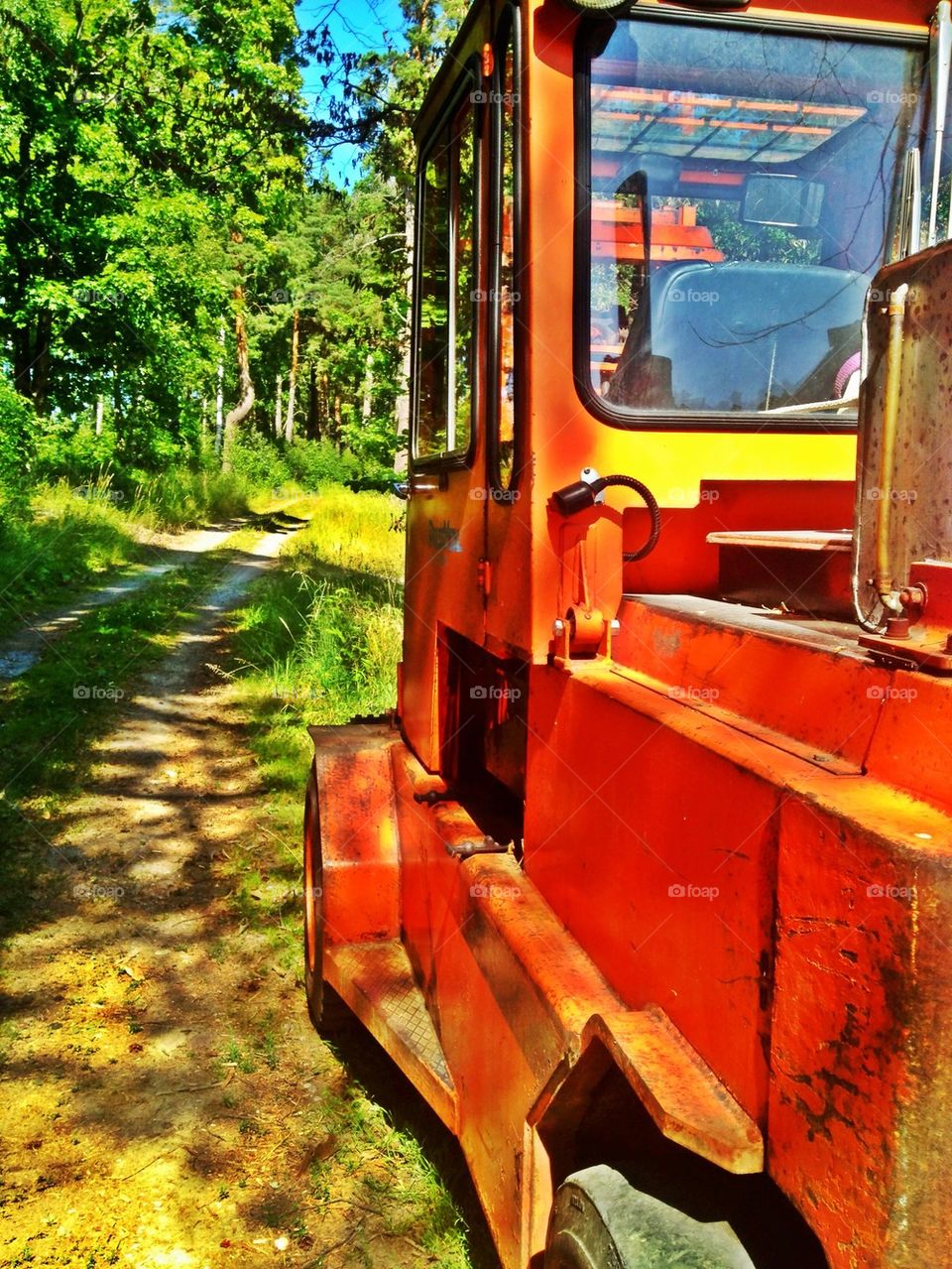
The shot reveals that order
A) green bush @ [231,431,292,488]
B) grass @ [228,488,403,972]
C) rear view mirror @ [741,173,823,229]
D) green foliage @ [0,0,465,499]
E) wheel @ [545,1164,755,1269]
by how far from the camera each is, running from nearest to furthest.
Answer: wheel @ [545,1164,755,1269] < rear view mirror @ [741,173,823,229] < grass @ [228,488,403,972] < green foliage @ [0,0,465,499] < green bush @ [231,431,292,488]

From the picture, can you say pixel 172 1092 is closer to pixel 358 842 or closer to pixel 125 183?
pixel 358 842

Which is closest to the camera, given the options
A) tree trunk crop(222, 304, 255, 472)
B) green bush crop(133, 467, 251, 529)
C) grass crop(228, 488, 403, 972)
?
grass crop(228, 488, 403, 972)

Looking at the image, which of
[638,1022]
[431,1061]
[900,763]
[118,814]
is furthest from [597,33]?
[118,814]

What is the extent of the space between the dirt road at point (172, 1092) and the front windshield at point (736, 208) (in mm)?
2311

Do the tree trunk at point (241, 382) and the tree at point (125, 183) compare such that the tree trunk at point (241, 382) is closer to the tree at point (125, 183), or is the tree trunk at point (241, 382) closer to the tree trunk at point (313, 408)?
the tree trunk at point (313, 408)

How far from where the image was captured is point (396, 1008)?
3.19 metres

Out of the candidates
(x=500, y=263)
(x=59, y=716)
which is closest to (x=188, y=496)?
(x=59, y=716)

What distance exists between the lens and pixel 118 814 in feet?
20.3

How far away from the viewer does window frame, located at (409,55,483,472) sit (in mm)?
2633

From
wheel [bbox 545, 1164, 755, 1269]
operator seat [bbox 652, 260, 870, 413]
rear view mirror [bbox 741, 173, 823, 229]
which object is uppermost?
rear view mirror [bbox 741, 173, 823, 229]

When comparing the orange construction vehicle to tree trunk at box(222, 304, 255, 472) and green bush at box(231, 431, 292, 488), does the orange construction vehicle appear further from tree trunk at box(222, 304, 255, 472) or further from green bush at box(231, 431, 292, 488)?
tree trunk at box(222, 304, 255, 472)

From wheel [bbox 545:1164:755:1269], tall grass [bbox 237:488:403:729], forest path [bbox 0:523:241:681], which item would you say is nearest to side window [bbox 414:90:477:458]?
wheel [bbox 545:1164:755:1269]

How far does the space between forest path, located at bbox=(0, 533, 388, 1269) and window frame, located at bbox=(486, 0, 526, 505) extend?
→ 6.72 ft

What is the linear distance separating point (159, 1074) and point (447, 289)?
2684 mm
